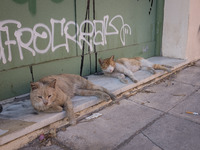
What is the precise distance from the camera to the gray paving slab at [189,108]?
3.31 m

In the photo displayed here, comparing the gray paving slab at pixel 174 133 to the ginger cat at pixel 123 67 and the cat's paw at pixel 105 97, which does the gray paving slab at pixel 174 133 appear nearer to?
the cat's paw at pixel 105 97

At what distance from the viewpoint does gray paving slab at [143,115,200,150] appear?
8.45ft

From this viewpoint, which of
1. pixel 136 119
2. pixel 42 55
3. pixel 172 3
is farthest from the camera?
pixel 172 3

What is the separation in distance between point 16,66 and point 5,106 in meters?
0.78

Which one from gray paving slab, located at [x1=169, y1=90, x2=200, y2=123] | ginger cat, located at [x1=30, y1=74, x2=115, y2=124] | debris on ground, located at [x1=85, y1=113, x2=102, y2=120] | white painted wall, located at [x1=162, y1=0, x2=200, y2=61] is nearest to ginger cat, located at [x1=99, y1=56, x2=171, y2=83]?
ginger cat, located at [x1=30, y1=74, x2=115, y2=124]

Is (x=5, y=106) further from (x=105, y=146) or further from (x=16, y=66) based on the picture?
(x=105, y=146)

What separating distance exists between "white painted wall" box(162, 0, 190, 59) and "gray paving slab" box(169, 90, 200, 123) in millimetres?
3014

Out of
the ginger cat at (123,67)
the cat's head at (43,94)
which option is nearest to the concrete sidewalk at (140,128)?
the cat's head at (43,94)

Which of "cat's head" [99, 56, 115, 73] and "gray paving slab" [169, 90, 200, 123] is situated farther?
"cat's head" [99, 56, 115, 73]

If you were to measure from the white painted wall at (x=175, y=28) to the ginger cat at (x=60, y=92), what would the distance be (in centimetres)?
416

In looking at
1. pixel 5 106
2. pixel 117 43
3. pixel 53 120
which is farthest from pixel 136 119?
pixel 117 43

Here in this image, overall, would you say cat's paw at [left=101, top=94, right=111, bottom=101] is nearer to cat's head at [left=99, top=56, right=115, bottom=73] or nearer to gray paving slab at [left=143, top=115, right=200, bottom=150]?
gray paving slab at [left=143, top=115, right=200, bottom=150]

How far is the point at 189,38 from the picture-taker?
655cm

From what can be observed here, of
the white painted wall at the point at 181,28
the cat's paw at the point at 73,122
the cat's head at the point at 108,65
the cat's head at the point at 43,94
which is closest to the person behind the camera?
the cat's head at the point at 43,94
